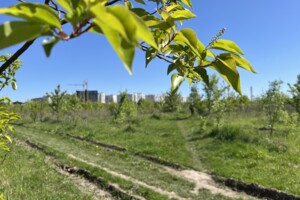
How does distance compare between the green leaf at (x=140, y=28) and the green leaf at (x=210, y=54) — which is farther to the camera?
the green leaf at (x=210, y=54)

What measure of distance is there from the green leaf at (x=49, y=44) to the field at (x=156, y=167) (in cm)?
576

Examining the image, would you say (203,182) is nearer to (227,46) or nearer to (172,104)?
(227,46)

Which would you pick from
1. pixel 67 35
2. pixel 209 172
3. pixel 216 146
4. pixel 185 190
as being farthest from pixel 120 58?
pixel 216 146

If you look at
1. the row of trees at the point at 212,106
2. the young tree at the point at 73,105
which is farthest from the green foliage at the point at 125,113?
the young tree at the point at 73,105

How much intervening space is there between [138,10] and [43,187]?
23.0 ft

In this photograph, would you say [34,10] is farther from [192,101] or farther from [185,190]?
[192,101]

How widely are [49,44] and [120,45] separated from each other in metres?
0.10

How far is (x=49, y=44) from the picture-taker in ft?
1.61

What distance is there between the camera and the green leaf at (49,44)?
19.0 inches

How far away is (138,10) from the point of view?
0.89 m

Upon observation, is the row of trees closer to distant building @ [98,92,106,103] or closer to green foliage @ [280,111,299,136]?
green foliage @ [280,111,299,136]

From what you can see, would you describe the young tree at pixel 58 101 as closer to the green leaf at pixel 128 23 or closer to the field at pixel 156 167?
the field at pixel 156 167

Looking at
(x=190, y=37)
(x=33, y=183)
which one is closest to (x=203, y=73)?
(x=190, y=37)

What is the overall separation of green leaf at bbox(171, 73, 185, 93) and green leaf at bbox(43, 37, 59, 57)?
0.48m
